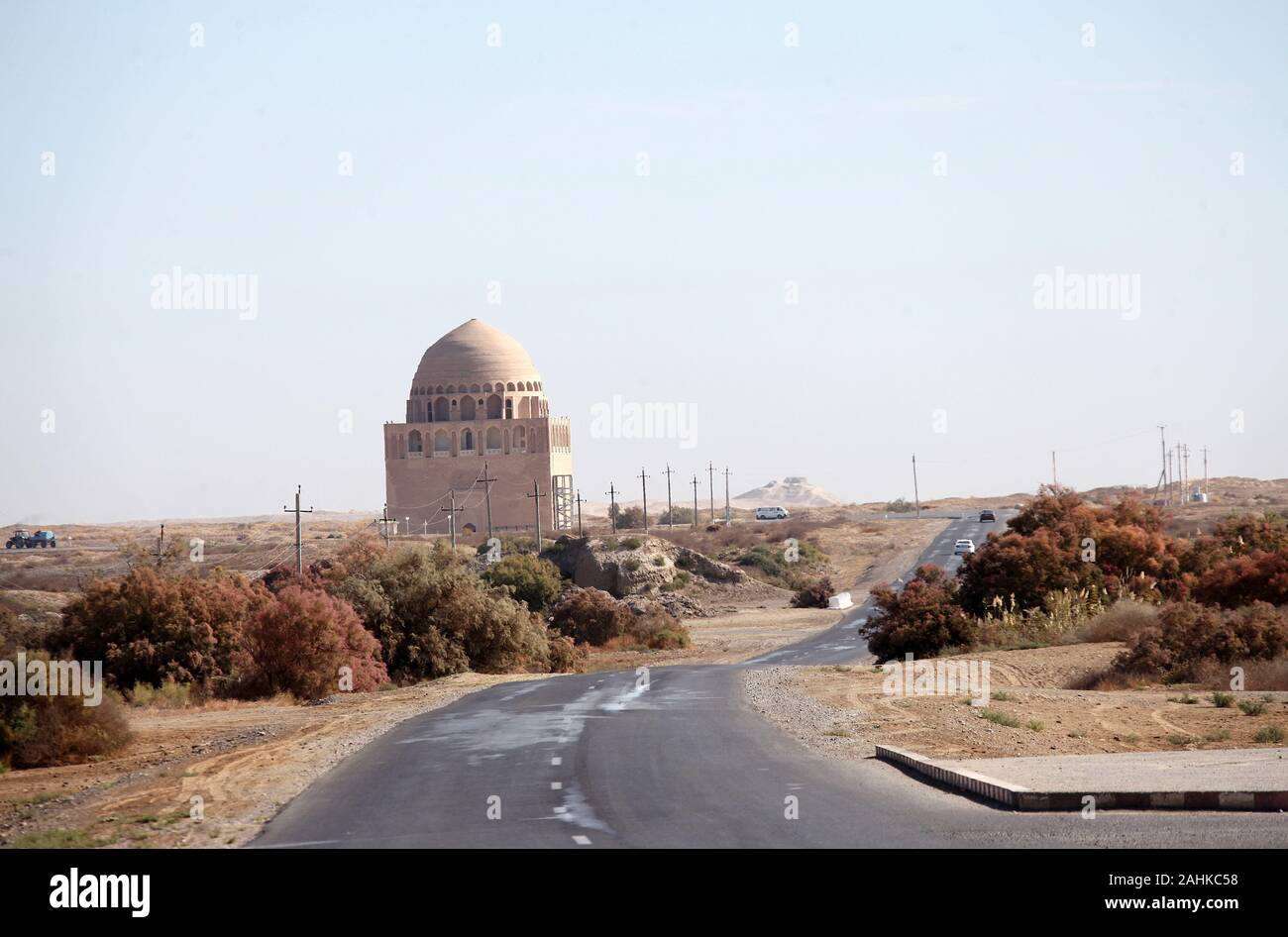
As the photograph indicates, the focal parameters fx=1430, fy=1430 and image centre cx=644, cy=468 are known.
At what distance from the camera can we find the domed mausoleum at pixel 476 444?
107 meters

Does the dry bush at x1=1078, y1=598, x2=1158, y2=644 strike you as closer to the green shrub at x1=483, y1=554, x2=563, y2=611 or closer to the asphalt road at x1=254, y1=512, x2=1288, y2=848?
the asphalt road at x1=254, y1=512, x2=1288, y2=848

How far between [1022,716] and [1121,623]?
11.7 m

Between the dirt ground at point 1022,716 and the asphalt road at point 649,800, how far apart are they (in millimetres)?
1302

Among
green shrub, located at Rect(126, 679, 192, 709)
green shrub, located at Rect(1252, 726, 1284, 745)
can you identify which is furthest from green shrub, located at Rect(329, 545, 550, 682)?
green shrub, located at Rect(1252, 726, 1284, 745)

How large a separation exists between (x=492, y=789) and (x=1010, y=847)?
6.18 m

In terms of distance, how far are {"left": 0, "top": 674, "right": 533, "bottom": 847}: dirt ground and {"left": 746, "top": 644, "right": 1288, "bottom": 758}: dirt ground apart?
6791mm

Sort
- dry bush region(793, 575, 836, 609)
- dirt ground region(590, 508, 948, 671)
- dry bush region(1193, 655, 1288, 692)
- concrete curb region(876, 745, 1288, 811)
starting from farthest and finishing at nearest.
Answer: dry bush region(793, 575, 836, 609)
dirt ground region(590, 508, 948, 671)
dry bush region(1193, 655, 1288, 692)
concrete curb region(876, 745, 1288, 811)

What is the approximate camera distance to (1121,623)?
32562 mm

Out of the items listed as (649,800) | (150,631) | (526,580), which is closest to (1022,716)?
(649,800)

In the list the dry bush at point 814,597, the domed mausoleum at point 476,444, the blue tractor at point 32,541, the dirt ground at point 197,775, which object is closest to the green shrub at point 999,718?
the dirt ground at point 197,775

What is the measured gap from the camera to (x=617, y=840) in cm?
1123

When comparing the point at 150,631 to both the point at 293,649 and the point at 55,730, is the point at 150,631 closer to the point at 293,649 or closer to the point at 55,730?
the point at 293,649

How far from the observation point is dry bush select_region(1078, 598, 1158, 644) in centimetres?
3216
